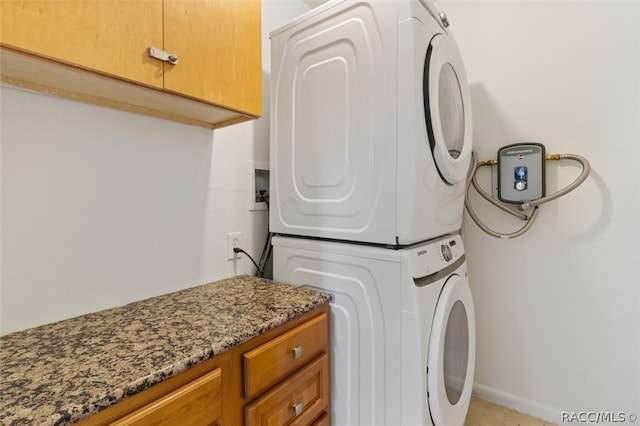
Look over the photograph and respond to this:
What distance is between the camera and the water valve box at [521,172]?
1.60 m

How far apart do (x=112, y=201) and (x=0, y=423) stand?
702 millimetres

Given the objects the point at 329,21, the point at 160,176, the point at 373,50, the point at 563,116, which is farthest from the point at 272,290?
the point at 563,116

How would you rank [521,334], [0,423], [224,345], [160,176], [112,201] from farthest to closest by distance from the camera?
[521,334]
[160,176]
[112,201]
[224,345]
[0,423]

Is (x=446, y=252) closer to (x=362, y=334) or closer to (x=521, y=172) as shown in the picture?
(x=362, y=334)

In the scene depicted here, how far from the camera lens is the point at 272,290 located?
1.30 meters

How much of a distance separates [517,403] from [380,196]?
159 centimetres

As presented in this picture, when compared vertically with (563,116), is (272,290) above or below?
below

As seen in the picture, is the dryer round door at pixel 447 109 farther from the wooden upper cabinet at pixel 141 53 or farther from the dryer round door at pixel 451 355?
the wooden upper cabinet at pixel 141 53

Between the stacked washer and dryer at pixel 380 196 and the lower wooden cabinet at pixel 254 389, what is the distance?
129mm

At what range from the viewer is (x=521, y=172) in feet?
5.39

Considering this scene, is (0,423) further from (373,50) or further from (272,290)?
(373,50)

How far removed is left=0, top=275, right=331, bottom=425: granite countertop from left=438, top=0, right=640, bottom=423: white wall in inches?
48.4

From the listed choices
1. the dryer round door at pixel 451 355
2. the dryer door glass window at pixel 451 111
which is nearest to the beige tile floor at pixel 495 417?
the dryer round door at pixel 451 355

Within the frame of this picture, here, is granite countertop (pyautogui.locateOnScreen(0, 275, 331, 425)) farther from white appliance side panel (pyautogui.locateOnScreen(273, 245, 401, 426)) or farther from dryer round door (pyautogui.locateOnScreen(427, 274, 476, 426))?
dryer round door (pyautogui.locateOnScreen(427, 274, 476, 426))
